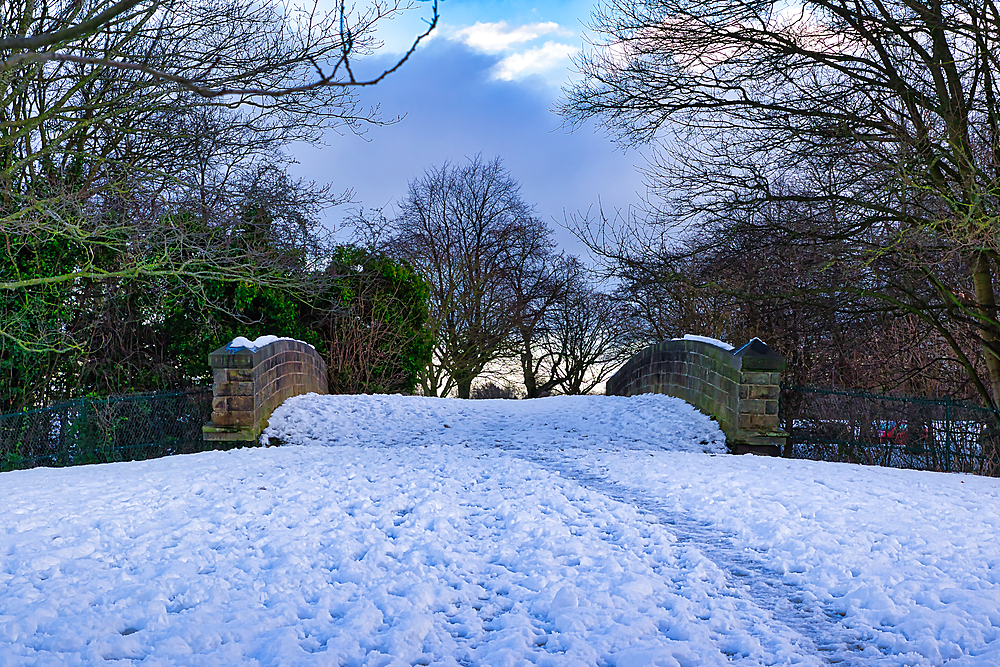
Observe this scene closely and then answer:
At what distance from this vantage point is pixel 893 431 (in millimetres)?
11898

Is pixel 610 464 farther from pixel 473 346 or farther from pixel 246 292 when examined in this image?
pixel 473 346

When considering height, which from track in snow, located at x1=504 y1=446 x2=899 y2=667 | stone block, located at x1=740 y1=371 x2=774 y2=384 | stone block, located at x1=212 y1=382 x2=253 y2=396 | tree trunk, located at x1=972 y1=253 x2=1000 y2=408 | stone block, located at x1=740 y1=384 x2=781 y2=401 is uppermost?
tree trunk, located at x1=972 y1=253 x2=1000 y2=408

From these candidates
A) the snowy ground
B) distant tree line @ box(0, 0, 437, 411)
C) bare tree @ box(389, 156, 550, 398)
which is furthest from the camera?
bare tree @ box(389, 156, 550, 398)

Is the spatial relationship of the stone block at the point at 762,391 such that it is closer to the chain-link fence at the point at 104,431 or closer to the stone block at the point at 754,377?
the stone block at the point at 754,377

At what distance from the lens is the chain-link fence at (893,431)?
415 inches

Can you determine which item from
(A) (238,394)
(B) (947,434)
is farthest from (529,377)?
(A) (238,394)

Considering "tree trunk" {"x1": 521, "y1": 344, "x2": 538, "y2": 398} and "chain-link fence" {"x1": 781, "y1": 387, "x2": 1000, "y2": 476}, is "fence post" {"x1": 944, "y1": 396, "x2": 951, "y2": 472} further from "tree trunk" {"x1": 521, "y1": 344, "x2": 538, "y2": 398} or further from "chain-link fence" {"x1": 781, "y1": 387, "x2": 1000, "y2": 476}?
"tree trunk" {"x1": 521, "y1": 344, "x2": 538, "y2": 398}

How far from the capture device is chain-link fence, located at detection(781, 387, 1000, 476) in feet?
34.6

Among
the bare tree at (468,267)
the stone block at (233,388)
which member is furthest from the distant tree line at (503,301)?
the stone block at (233,388)

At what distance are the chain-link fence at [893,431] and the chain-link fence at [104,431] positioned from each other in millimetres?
9251

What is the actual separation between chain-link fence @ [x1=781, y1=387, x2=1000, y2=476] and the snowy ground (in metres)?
3.63

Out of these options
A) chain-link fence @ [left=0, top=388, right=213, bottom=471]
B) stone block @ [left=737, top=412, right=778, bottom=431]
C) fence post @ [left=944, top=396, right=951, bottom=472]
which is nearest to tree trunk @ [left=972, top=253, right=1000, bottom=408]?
fence post @ [left=944, top=396, right=951, bottom=472]

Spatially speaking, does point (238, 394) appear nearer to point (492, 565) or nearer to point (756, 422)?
point (492, 565)

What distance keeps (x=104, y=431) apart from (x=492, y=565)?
880 centimetres
